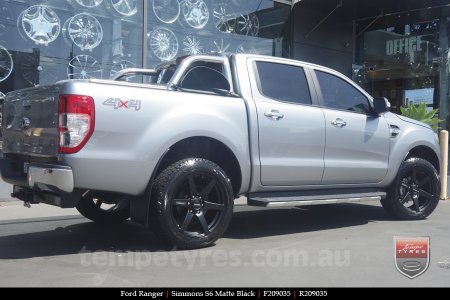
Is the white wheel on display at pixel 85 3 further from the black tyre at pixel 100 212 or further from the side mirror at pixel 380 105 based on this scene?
the side mirror at pixel 380 105

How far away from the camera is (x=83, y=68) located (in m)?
10.1

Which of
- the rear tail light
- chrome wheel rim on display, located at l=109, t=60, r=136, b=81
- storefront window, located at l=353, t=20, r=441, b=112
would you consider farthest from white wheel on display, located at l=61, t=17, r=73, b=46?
storefront window, located at l=353, t=20, r=441, b=112

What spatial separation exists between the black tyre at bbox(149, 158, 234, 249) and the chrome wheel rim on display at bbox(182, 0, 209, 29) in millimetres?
7249

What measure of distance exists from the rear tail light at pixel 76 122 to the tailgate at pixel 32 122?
0.13 meters

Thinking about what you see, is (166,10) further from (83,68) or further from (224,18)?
(83,68)

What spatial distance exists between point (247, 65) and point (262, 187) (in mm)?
1340

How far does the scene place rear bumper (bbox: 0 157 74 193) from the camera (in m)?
4.27

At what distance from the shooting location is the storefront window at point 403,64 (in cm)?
1432

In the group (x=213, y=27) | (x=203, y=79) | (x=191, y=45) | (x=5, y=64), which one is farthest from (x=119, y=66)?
(x=203, y=79)

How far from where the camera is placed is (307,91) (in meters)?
6.02

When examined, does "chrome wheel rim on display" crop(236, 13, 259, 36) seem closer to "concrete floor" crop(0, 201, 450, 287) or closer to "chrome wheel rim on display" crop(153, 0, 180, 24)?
"chrome wheel rim on display" crop(153, 0, 180, 24)

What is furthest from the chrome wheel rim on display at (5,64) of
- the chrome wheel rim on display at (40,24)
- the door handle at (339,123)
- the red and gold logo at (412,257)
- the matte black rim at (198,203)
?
the red and gold logo at (412,257)
